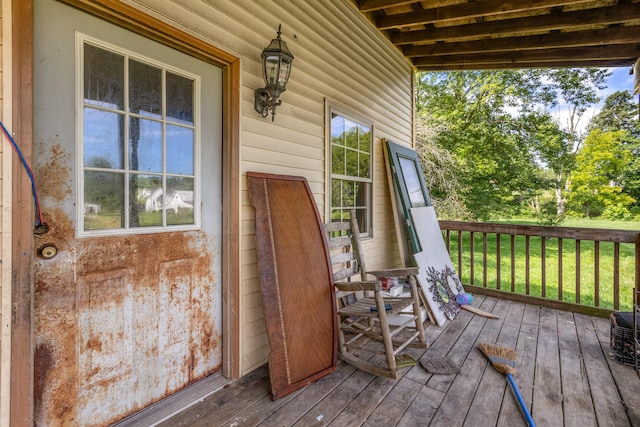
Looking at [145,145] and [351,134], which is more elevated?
[351,134]

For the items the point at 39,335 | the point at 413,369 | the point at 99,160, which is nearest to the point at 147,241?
the point at 99,160

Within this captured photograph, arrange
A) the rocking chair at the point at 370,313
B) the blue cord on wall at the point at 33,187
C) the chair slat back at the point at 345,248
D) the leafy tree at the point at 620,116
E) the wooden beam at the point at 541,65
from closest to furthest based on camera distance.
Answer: the blue cord on wall at the point at 33,187, the rocking chair at the point at 370,313, the chair slat back at the point at 345,248, the wooden beam at the point at 541,65, the leafy tree at the point at 620,116

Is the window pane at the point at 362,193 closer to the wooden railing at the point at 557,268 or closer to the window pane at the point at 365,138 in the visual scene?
the window pane at the point at 365,138

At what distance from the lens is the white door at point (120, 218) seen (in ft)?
4.51

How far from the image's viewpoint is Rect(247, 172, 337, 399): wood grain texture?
1.97m

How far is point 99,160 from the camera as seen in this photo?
152 centimetres

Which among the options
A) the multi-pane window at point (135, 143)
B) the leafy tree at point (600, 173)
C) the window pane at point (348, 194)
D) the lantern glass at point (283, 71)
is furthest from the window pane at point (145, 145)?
the leafy tree at point (600, 173)

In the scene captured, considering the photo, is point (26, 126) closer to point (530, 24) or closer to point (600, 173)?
point (530, 24)

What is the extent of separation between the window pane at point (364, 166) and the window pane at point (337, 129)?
451mm

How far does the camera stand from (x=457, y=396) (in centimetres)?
192

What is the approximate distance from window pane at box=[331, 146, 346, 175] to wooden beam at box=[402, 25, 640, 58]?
2490 mm

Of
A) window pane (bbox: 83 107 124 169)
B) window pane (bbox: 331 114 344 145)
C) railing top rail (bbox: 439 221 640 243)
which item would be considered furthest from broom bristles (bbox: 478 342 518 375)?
window pane (bbox: 83 107 124 169)

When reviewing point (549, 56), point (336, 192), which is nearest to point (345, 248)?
point (336, 192)

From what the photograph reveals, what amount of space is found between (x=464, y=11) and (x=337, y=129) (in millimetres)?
1879
